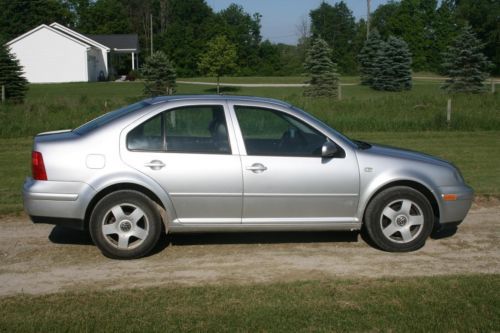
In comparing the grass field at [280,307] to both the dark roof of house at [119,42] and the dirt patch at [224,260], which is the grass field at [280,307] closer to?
the dirt patch at [224,260]

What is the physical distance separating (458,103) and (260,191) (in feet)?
56.5

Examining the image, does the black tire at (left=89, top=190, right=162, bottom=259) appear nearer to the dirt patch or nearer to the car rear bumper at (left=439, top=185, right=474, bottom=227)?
the dirt patch

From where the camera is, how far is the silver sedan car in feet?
20.7

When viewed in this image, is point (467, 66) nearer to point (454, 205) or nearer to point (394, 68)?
point (394, 68)

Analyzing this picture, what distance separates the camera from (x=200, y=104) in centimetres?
673

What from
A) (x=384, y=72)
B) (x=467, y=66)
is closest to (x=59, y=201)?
(x=467, y=66)

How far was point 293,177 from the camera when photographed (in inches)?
256

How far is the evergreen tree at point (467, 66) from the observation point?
41.7m

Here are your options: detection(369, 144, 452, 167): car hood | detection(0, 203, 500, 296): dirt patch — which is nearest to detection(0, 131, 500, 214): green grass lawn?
detection(0, 203, 500, 296): dirt patch

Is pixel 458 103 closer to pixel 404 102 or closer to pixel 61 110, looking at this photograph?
pixel 404 102

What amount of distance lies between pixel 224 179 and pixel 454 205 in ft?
8.20

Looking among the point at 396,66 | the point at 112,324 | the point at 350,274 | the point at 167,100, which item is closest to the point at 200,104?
the point at 167,100

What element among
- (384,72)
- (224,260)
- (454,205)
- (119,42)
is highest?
(119,42)

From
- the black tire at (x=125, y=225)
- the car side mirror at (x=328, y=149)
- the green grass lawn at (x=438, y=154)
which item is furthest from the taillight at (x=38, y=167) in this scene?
the car side mirror at (x=328, y=149)
